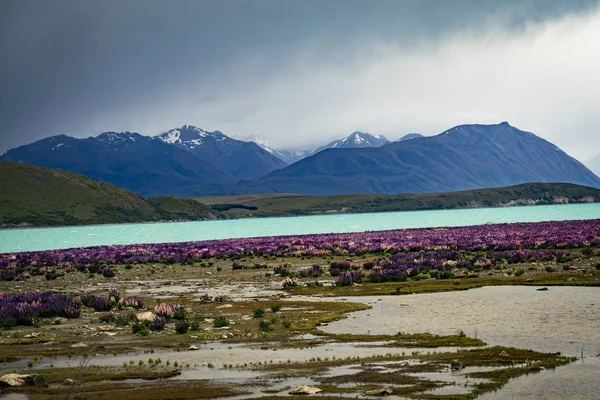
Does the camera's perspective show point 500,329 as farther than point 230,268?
No

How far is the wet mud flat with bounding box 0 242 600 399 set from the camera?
15789mm

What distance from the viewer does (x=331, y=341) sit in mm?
22125

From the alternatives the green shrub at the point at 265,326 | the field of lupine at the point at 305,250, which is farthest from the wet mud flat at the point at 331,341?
the field of lupine at the point at 305,250

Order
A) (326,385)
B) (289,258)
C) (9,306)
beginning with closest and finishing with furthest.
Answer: (326,385)
(9,306)
(289,258)

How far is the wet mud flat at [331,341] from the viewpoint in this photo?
15789 mm

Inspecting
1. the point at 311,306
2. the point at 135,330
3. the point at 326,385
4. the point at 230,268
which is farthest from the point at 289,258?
the point at 326,385

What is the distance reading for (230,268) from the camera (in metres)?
56.1

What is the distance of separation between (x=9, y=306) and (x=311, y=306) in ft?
39.3

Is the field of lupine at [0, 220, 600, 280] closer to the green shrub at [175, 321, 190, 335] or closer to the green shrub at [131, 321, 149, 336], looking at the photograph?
the green shrub at [175, 321, 190, 335]

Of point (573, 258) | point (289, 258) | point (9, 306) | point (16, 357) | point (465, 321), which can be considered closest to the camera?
point (16, 357)

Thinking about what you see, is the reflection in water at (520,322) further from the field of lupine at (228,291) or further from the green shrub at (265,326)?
the green shrub at (265,326)

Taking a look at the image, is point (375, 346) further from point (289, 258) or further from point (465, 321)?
point (289, 258)

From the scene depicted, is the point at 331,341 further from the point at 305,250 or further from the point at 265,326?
the point at 305,250

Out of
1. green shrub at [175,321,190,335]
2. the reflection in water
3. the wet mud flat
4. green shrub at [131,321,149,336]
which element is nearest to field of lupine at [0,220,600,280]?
the wet mud flat
